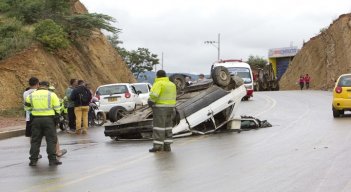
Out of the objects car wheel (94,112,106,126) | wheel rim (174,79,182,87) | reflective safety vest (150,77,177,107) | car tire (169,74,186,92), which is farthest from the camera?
car wheel (94,112,106,126)

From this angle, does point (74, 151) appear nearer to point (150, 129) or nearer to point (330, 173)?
point (150, 129)

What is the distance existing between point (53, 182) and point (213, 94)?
7302 millimetres

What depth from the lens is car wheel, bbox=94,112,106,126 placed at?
22766 mm

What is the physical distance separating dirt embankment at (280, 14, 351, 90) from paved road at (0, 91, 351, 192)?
1718 inches

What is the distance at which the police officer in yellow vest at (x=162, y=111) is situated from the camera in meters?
12.4

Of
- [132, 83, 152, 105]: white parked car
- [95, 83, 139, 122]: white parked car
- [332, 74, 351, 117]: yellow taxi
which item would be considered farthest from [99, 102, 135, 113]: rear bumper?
[332, 74, 351, 117]: yellow taxi

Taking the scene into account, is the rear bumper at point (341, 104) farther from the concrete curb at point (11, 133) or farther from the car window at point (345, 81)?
the concrete curb at point (11, 133)

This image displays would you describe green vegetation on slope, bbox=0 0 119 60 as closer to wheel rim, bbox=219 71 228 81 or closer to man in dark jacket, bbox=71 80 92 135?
man in dark jacket, bbox=71 80 92 135

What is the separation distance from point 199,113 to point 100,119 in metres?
8.51

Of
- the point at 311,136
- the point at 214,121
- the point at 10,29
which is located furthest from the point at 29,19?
the point at 311,136

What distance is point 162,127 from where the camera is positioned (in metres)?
12.5

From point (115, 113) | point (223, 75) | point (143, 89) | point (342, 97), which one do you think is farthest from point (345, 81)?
point (143, 89)

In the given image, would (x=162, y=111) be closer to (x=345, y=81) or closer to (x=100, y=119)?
(x=345, y=81)

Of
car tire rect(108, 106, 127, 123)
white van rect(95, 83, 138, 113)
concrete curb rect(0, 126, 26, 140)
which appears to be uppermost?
white van rect(95, 83, 138, 113)
